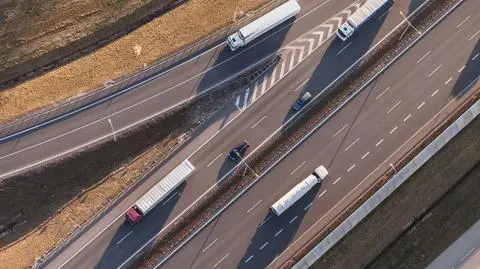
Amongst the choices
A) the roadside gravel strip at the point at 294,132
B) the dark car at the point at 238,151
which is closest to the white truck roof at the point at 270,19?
the roadside gravel strip at the point at 294,132

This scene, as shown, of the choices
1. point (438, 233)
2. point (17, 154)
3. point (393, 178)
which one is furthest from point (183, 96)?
point (438, 233)

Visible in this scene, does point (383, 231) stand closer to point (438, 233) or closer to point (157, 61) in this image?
point (438, 233)

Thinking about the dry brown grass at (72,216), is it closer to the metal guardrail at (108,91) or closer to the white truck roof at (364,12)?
the metal guardrail at (108,91)

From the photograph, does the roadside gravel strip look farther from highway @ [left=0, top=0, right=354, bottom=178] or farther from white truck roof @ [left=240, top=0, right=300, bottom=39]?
white truck roof @ [left=240, top=0, right=300, bottom=39]

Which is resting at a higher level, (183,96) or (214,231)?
(183,96)

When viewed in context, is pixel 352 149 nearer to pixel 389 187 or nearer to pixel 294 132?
pixel 389 187
